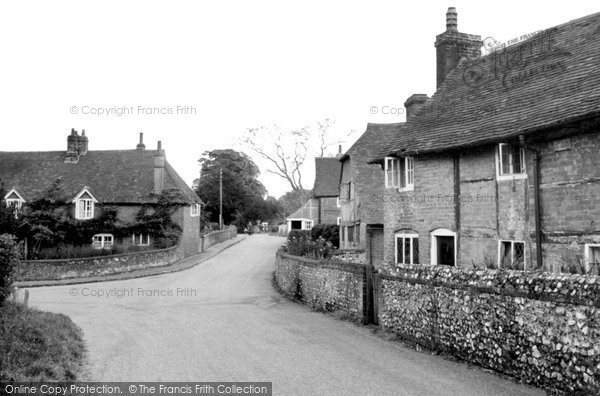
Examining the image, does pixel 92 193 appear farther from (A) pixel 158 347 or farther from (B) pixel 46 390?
(B) pixel 46 390

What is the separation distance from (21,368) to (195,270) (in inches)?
1048

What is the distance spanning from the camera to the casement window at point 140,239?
130ft

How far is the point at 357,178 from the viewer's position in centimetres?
3184

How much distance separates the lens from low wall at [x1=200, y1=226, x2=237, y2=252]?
4838 centimetres

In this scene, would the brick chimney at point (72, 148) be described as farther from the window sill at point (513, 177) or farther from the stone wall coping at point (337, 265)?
the window sill at point (513, 177)

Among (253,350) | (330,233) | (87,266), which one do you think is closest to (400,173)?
(253,350)

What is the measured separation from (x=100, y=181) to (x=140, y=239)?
6653mm

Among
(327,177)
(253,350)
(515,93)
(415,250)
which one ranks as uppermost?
(327,177)

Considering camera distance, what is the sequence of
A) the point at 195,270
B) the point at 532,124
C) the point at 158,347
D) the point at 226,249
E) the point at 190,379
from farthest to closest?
1. the point at 226,249
2. the point at 195,270
3. the point at 532,124
4. the point at 158,347
5. the point at 190,379

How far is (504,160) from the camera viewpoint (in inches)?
587

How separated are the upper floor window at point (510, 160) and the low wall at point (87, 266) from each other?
25808 mm

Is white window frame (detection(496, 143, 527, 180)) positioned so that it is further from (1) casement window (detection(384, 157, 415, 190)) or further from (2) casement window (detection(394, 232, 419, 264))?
(2) casement window (detection(394, 232, 419, 264))

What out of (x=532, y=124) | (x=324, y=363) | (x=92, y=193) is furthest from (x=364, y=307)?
(x=92, y=193)

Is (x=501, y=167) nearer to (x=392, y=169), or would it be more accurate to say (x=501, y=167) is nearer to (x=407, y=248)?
(x=407, y=248)
